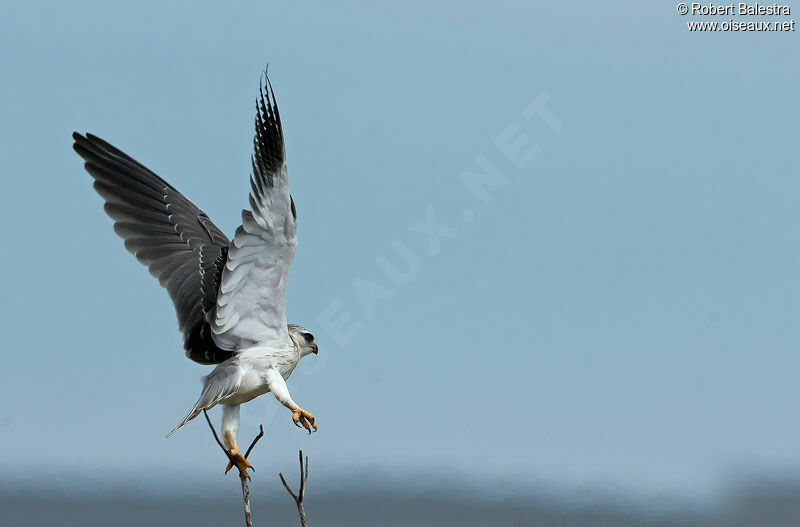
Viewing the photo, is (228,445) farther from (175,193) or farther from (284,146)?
(175,193)

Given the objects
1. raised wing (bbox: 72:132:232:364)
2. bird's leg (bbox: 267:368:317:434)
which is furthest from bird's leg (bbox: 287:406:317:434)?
raised wing (bbox: 72:132:232:364)

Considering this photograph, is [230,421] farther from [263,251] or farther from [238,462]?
[263,251]

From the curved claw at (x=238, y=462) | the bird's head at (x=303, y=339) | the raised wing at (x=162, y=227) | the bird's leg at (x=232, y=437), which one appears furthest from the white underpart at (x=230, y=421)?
the raised wing at (x=162, y=227)

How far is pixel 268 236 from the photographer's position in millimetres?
7164

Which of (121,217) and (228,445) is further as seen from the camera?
(121,217)

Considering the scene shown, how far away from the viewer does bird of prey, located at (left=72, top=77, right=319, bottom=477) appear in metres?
7.10

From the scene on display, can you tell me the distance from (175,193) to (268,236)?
3262 mm

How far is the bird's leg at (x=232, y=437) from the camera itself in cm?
705

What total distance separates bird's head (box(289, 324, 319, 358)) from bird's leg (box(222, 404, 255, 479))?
2.40 ft

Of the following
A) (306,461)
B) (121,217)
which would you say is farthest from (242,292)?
(121,217)

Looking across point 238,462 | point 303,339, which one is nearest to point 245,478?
point 238,462

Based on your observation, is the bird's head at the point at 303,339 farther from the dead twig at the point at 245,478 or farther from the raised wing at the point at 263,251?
the dead twig at the point at 245,478

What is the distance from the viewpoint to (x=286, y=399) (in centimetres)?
719

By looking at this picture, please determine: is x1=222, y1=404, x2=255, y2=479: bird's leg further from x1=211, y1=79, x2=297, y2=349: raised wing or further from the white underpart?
x1=211, y1=79, x2=297, y2=349: raised wing
